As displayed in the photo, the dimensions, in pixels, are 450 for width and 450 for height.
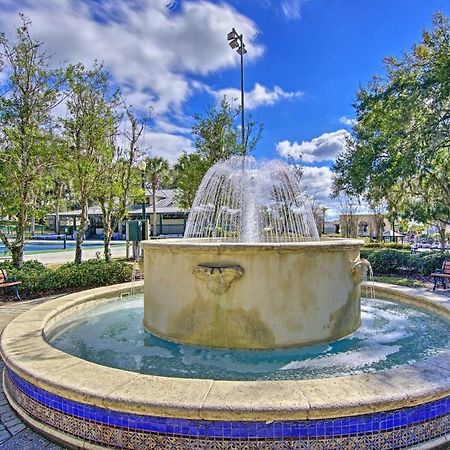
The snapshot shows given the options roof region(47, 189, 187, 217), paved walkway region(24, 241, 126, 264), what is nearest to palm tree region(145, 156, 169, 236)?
roof region(47, 189, 187, 217)

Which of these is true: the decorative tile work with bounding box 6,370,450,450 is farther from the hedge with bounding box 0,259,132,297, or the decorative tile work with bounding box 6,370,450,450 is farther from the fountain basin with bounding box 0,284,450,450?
the hedge with bounding box 0,259,132,297

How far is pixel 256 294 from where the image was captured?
187 inches

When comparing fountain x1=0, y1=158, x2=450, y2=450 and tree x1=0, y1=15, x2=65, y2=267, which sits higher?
tree x1=0, y1=15, x2=65, y2=267

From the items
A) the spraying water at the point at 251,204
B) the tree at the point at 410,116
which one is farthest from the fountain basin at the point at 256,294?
the tree at the point at 410,116

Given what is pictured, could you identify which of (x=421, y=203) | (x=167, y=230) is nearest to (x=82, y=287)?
(x=421, y=203)

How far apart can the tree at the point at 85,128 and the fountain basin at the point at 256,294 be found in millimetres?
8658

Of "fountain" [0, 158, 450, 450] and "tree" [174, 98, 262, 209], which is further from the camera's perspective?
"tree" [174, 98, 262, 209]

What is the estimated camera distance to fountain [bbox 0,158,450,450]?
2.79 metres

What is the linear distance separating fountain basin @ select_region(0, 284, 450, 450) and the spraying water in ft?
18.8

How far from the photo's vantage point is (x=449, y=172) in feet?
51.7

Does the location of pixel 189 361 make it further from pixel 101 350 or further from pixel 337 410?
pixel 337 410

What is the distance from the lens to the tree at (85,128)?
12.3 m

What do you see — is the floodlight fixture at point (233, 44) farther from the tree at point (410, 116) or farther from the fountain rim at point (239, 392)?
the fountain rim at point (239, 392)

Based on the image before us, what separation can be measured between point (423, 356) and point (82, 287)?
27.8 ft
